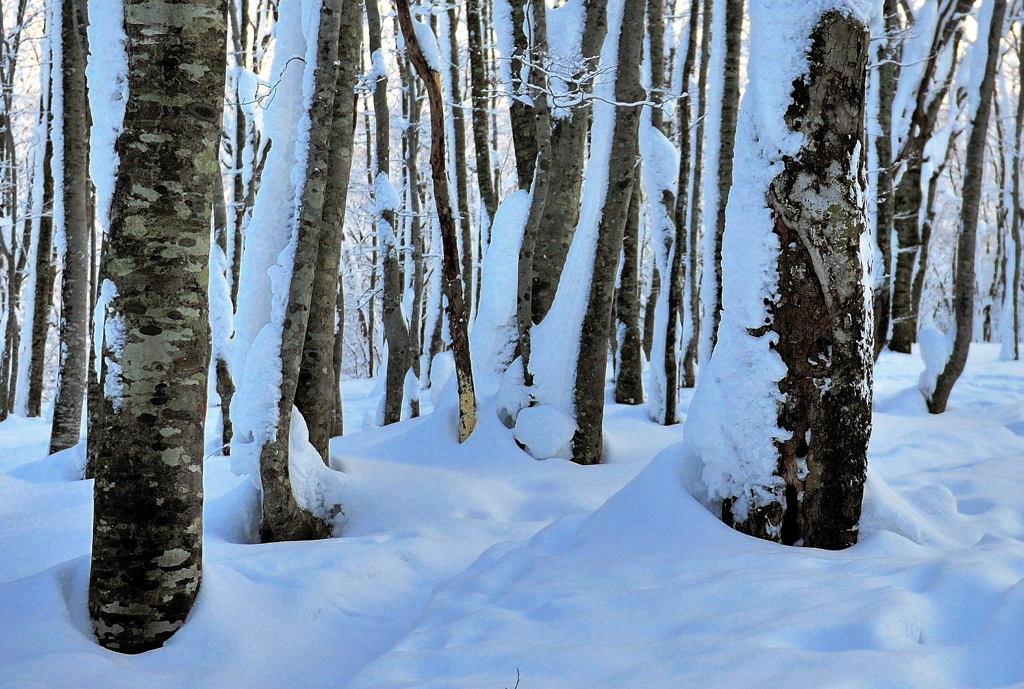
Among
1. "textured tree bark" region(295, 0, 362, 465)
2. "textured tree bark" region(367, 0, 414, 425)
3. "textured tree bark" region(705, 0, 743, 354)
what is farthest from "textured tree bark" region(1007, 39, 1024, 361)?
"textured tree bark" region(295, 0, 362, 465)

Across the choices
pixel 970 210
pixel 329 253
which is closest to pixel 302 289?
pixel 329 253

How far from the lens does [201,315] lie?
2.75 m

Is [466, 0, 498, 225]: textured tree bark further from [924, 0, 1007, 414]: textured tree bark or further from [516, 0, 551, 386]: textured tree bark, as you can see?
[924, 0, 1007, 414]: textured tree bark

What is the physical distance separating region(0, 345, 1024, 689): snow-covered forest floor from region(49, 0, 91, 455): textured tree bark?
2.62 m

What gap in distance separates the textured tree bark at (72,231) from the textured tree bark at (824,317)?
226 inches

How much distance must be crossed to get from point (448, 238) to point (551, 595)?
3.29 meters

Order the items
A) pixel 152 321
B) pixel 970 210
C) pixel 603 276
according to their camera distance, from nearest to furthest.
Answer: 1. pixel 152 321
2. pixel 603 276
3. pixel 970 210

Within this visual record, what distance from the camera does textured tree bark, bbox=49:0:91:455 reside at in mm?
6281

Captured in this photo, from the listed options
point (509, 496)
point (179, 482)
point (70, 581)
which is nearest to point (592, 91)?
point (509, 496)

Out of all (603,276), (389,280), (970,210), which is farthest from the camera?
(389,280)

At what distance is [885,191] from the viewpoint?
9359 mm

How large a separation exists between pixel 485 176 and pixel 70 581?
642 centimetres

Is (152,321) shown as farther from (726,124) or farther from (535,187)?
(726,124)

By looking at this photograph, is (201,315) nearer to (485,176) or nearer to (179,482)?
(179,482)
